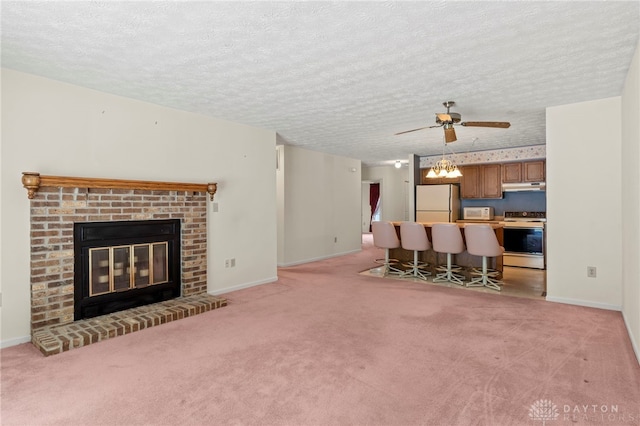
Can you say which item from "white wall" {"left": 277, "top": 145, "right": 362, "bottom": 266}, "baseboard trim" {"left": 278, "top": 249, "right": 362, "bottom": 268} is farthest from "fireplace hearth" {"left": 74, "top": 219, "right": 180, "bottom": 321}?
"white wall" {"left": 277, "top": 145, "right": 362, "bottom": 266}

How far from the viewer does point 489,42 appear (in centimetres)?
252

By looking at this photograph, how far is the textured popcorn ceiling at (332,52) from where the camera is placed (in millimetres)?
2121

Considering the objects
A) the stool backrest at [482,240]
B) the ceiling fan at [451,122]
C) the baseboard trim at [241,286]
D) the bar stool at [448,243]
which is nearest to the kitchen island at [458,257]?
the bar stool at [448,243]

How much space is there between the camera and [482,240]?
4742mm

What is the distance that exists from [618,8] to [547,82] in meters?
1.32

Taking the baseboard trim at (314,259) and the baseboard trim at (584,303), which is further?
the baseboard trim at (314,259)

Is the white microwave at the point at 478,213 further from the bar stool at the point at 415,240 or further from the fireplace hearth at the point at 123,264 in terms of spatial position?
the fireplace hearth at the point at 123,264

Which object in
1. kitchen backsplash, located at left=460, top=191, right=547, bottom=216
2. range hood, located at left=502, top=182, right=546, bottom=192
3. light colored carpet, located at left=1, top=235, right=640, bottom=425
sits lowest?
light colored carpet, located at left=1, top=235, right=640, bottom=425

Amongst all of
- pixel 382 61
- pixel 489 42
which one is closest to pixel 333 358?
pixel 382 61

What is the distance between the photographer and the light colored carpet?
1976 millimetres

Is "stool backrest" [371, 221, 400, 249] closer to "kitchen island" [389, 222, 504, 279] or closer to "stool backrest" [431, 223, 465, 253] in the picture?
Result: "kitchen island" [389, 222, 504, 279]

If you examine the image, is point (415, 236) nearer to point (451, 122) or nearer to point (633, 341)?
point (451, 122)

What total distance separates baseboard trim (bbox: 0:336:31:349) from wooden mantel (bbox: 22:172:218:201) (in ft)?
4.00

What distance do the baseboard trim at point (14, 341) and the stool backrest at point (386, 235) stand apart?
176 inches
